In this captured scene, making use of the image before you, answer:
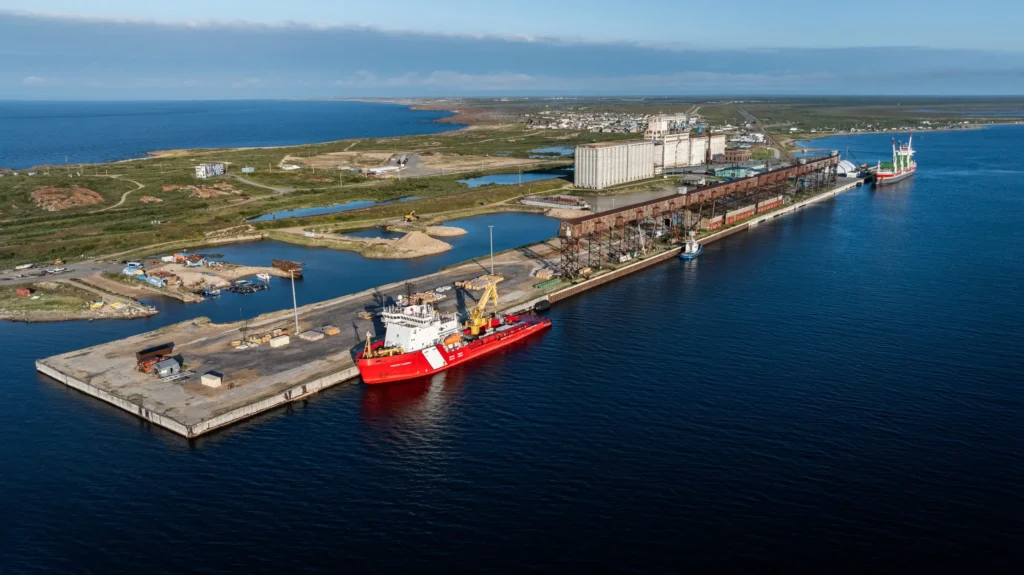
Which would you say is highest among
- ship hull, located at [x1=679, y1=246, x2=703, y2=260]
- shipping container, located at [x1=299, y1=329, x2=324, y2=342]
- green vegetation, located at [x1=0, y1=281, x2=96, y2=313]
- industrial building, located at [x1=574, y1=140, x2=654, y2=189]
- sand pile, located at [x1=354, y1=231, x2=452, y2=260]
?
industrial building, located at [x1=574, y1=140, x2=654, y2=189]

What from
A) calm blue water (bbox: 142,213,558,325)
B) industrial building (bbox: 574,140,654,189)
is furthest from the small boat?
industrial building (bbox: 574,140,654,189)

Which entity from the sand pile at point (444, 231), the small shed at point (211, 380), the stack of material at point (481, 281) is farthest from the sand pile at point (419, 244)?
the small shed at point (211, 380)

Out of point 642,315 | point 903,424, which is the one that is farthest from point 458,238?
point 903,424

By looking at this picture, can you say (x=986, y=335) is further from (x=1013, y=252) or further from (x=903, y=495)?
(x=1013, y=252)

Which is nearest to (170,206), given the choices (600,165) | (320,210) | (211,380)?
(320,210)

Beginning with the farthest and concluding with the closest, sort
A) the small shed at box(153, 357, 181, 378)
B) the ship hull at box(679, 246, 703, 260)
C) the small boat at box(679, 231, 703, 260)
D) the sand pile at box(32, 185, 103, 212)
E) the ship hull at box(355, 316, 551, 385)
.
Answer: the sand pile at box(32, 185, 103, 212), the small boat at box(679, 231, 703, 260), the ship hull at box(679, 246, 703, 260), the ship hull at box(355, 316, 551, 385), the small shed at box(153, 357, 181, 378)

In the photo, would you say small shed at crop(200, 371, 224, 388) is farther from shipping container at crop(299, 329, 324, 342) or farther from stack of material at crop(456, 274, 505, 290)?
stack of material at crop(456, 274, 505, 290)

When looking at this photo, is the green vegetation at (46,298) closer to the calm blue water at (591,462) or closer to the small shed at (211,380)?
the calm blue water at (591,462)

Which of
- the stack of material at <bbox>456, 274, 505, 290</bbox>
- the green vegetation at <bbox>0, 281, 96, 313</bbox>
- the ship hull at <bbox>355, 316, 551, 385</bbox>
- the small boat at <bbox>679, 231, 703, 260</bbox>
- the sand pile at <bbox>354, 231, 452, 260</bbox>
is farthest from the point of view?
the sand pile at <bbox>354, 231, 452, 260</bbox>

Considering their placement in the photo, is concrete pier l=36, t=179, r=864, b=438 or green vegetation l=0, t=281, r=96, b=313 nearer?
concrete pier l=36, t=179, r=864, b=438
